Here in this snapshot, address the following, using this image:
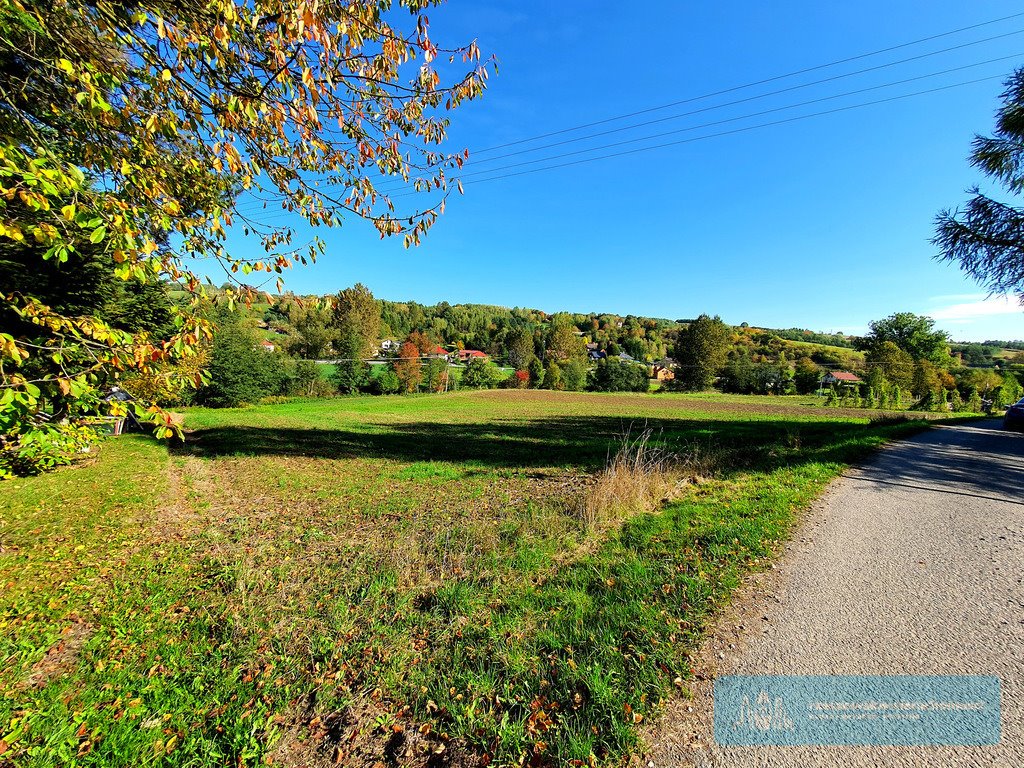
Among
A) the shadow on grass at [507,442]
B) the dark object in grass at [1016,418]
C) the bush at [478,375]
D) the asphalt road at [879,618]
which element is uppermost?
the bush at [478,375]

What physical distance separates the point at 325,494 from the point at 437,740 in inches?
318

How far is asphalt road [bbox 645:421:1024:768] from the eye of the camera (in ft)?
7.17

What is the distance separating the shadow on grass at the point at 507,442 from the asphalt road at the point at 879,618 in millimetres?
4334

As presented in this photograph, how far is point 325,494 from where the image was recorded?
9.51 m

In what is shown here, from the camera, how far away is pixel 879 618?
3.30 meters

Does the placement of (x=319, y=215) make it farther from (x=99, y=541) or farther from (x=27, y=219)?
(x=99, y=541)

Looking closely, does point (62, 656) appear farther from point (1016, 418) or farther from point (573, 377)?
point (573, 377)

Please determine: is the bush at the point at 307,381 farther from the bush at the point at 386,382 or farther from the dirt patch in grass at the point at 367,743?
the dirt patch in grass at the point at 367,743

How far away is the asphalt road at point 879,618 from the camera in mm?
2186

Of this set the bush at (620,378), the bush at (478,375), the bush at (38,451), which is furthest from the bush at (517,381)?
the bush at (38,451)

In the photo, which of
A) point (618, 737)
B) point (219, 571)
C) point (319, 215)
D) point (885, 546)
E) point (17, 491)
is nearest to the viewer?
point (618, 737)

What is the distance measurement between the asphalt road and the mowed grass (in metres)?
0.30

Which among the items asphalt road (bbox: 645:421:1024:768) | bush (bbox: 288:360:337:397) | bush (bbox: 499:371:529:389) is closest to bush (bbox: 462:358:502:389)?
bush (bbox: 499:371:529:389)

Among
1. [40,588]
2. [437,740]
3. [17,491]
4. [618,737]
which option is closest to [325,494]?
[40,588]
